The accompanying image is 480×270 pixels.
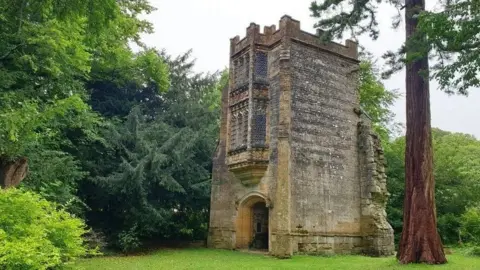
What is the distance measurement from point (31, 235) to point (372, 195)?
14719 mm

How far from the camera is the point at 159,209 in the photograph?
1891 centimetres

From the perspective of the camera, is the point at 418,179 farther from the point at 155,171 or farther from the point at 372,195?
the point at 155,171

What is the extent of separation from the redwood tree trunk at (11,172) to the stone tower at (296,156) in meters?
8.41

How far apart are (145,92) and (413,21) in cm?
1488

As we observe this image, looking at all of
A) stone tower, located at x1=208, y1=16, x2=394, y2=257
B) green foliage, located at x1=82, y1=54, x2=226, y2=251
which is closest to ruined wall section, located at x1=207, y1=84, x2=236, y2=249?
stone tower, located at x1=208, y1=16, x2=394, y2=257

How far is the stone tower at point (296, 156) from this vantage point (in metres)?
16.4

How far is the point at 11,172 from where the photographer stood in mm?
12023

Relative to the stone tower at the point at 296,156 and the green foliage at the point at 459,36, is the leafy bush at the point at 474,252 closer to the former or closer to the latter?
the stone tower at the point at 296,156

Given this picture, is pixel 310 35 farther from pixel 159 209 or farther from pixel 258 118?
pixel 159 209

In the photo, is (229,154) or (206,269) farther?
(229,154)

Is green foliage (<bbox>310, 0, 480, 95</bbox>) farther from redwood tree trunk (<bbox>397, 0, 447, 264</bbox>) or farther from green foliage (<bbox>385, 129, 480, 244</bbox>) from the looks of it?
green foliage (<bbox>385, 129, 480, 244</bbox>)

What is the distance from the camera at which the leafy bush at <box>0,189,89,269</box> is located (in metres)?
5.63

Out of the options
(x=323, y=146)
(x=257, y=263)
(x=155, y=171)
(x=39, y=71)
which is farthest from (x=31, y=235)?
(x=323, y=146)

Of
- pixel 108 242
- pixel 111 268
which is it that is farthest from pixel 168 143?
pixel 111 268
